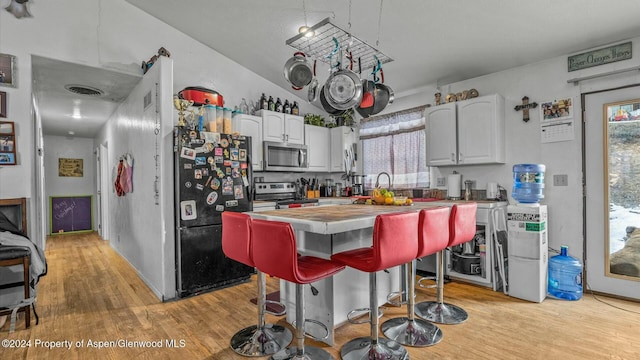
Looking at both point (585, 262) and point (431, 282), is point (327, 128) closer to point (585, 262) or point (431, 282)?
point (431, 282)

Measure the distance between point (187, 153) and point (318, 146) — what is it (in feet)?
7.63

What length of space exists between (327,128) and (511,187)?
9.11 ft

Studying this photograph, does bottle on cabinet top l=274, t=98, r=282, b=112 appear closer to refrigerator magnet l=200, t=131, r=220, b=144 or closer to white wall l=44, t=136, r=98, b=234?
refrigerator magnet l=200, t=131, r=220, b=144

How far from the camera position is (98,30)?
3.36 m

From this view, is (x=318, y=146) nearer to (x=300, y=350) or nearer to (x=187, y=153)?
(x=187, y=153)

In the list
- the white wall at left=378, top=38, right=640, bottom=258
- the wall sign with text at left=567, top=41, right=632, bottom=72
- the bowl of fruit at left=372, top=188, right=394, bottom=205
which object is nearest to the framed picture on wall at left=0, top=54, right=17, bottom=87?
the bowl of fruit at left=372, top=188, right=394, bottom=205

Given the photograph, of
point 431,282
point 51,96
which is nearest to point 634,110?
point 431,282

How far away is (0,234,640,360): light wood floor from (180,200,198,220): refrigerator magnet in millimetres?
805

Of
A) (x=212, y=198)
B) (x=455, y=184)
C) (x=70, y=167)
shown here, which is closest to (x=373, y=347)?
(x=212, y=198)

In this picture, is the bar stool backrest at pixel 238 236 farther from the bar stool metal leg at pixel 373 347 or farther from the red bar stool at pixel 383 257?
the bar stool metal leg at pixel 373 347

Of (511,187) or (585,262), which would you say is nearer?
(585,262)

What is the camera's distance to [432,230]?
207 centimetres

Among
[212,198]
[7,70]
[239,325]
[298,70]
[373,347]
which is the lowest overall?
[239,325]

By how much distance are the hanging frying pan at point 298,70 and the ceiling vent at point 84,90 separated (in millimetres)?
3098
